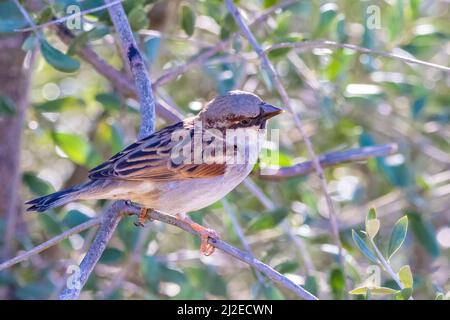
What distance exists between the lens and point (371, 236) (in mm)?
3273

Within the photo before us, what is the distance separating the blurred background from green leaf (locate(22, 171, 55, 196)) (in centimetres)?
1

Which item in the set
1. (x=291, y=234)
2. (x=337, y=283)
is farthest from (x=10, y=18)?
(x=337, y=283)

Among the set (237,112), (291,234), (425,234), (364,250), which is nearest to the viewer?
(364,250)

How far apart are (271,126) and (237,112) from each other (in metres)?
0.79

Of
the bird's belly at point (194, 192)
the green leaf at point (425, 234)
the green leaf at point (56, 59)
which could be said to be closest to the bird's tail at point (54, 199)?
the bird's belly at point (194, 192)

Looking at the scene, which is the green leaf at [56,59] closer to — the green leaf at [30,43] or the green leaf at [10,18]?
the green leaf at [30,43]

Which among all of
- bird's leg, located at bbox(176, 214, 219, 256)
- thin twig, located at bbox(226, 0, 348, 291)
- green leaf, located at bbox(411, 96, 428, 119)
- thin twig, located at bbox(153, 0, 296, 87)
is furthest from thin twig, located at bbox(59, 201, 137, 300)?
green leaf, located at bbox(411, 96, 428, 119)

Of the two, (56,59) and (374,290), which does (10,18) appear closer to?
(56,59)

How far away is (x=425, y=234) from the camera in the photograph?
531 centimetres

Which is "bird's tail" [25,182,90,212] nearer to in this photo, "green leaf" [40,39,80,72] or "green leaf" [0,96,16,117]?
"green leaf" [40,39,80,72]

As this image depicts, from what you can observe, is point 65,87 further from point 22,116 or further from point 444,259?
point 444,259

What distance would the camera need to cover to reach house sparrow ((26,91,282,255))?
4.11 meters

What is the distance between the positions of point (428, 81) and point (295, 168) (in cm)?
194
